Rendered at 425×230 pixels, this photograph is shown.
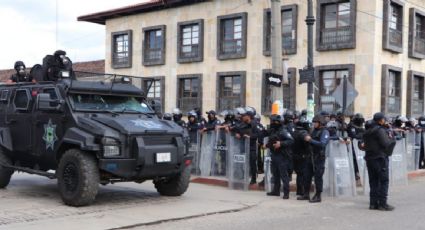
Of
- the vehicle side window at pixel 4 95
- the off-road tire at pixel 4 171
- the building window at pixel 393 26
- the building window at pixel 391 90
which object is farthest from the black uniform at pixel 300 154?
the building window at pixel 393 26

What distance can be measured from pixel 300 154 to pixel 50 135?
4794mm

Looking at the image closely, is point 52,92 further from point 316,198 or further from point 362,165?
point 362,165

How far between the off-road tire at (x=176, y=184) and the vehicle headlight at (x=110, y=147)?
5.57 feet

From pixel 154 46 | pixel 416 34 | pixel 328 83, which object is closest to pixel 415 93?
pixel 416 34

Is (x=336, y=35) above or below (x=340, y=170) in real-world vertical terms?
above

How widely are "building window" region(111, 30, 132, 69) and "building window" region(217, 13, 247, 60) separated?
650 cm

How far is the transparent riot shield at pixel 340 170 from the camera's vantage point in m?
11.9

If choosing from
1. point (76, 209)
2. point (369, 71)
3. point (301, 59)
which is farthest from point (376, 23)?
point (76, 209)

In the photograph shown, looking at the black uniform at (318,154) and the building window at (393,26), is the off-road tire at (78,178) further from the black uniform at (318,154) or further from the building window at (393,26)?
the building window at (393,26)

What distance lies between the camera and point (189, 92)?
29.2 metres

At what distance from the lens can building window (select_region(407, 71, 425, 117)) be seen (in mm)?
25578

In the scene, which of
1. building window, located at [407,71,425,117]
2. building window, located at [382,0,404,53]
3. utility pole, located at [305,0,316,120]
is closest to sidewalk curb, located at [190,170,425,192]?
utility pole, located at [305,0,316,120]

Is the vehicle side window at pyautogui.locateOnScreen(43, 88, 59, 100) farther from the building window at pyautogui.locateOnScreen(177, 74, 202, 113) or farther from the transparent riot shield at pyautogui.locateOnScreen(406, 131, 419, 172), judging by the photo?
the building window at pyautogui.locateOnScreen(177, 74, 202, 113)

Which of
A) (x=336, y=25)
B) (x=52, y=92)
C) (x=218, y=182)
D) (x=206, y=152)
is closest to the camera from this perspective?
(x=52, y=92)
